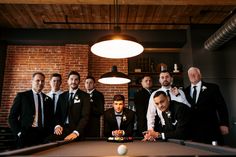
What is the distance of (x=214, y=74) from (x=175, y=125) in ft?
8.77

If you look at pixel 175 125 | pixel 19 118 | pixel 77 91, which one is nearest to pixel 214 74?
pixel 175 125

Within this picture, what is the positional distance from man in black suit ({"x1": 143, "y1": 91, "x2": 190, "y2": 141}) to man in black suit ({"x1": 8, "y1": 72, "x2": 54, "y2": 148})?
1432 millimetres

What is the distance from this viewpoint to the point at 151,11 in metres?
4.71

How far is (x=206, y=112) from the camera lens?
3486 millimetres

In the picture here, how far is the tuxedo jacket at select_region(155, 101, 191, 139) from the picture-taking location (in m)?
3.00

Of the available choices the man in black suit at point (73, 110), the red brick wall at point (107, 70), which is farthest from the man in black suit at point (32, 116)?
the red brick wall at point (107, 70)

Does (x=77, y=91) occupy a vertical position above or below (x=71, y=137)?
above

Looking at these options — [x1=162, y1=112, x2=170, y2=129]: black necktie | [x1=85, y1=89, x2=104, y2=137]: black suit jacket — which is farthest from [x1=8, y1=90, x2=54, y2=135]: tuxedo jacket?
[x1=162, y1=112, x2=170, y2=129]: black necktie

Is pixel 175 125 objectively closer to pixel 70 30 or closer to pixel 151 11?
pixel 151 11

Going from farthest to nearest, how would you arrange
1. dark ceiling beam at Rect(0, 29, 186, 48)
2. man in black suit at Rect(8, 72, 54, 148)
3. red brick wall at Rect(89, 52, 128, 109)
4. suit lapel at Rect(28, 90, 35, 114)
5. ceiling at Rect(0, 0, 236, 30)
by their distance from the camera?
red brick wall at Rect(89, 52, 128, 109) < dark ceiling beam at Rect(0, 29, 186, 48) < ceiling at Rect(0, 0, 236, 30) < suit lapel at Rect(28, 90, 35, 114) < man in black suit at Rect(8, 72, 54, 148)

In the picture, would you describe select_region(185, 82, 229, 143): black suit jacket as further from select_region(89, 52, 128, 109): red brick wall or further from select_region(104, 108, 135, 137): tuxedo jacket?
select_region(89, 52, 128, 109): red brick wall

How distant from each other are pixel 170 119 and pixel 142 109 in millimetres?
1040

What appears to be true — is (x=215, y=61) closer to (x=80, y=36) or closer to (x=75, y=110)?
(x=80, y=36)

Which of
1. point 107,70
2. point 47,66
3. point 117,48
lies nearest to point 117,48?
point 117,48
